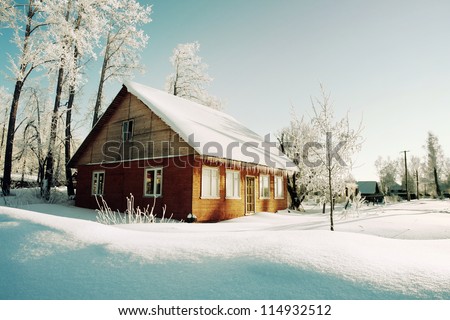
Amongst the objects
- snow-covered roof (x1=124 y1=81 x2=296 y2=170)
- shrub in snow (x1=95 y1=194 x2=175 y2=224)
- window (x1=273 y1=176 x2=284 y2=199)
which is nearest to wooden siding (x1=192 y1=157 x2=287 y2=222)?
snow-covered roof (x1=124 y1=81 x2=296 y2=170)

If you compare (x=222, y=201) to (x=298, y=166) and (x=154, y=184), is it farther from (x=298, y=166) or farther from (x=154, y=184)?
(x=298, y=166)

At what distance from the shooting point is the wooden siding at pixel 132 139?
13688 millimetres

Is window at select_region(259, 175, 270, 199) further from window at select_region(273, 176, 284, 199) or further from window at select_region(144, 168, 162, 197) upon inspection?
window at select_region(144, 168, 162, 197)

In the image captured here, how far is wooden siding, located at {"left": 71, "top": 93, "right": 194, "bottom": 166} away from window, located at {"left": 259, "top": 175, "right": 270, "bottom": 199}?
6.24 m

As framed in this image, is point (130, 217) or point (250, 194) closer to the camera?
point (130, 217)

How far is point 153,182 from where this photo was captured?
1435 cm

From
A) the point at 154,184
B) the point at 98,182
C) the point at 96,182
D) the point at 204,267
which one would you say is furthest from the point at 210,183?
the point at 204,267

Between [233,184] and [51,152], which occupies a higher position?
[51,152]

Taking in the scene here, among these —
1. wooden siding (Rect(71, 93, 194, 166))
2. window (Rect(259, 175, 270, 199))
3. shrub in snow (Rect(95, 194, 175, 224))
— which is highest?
wooden siding (Rect(71, 93, 194, 166))

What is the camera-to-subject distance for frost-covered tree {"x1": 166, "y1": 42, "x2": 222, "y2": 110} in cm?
2702

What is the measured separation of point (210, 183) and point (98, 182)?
25.1ft

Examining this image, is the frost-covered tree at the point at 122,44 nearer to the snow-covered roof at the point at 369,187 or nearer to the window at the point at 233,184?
the window at the point at 233,184

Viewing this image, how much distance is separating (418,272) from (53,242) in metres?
3.95

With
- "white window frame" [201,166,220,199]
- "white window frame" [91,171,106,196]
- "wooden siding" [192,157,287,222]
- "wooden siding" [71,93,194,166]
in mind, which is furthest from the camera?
"white window frame" [91,171,106,196]
